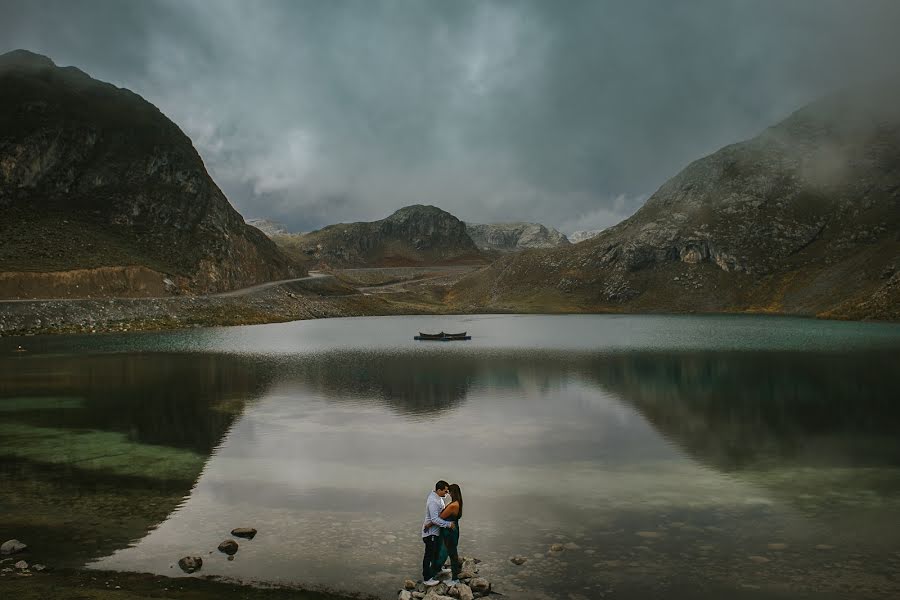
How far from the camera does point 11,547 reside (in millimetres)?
17328

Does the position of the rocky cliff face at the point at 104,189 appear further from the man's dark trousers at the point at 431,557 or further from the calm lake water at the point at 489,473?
the man's dark trousers at the point at 431,557

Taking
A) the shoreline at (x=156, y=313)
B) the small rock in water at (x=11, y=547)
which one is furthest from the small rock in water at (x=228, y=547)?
the shoreline at (x=156, y=313)

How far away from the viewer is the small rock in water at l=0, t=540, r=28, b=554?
17250 millimetres

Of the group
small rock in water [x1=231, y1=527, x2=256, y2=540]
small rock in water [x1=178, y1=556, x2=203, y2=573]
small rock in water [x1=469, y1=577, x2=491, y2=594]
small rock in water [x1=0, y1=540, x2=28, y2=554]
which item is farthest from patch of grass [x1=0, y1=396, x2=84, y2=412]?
small rock in water [x1=469, y1=577, x2=491, y2=594]

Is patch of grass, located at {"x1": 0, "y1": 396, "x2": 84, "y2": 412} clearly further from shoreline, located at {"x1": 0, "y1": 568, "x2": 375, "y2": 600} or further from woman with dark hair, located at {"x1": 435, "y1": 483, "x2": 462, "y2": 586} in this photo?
woman with dark hair, located at {"x1": 435, "y1": 483, "x2": 462, "y2": 586}

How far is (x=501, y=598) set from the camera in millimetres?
14633

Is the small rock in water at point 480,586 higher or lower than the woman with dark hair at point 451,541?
lower

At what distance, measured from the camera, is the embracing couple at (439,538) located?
15.9 meters

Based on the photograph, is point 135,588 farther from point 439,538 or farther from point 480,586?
point 480,586

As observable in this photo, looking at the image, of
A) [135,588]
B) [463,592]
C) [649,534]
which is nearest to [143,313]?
[135,588]

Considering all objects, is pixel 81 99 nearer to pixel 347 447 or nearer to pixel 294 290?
pixel 294 290

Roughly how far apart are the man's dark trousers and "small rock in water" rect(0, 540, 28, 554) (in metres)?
11.1

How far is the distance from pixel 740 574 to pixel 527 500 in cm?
825

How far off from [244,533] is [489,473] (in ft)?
35.6
